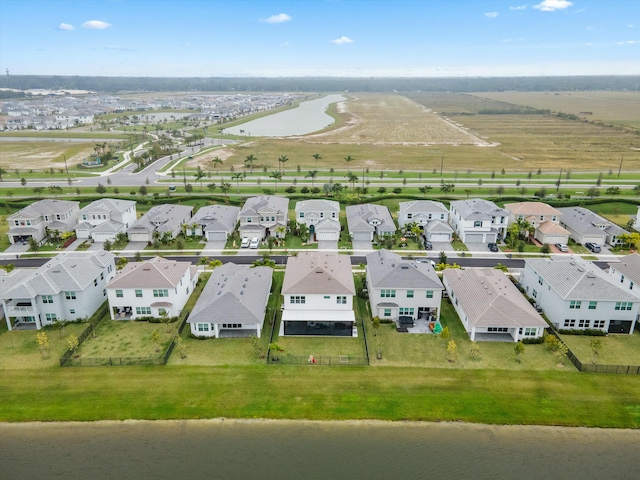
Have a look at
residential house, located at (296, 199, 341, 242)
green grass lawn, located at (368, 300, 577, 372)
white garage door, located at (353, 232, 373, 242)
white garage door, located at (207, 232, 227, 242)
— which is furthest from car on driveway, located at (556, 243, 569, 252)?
white garage door, located at (207, 232, 227, 242)

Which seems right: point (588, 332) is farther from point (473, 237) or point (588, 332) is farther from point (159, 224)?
point (159, 224)

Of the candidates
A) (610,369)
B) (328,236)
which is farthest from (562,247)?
(328,236)

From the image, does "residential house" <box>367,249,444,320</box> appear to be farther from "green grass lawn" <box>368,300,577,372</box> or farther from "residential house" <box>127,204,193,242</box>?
"residential house" <box>127,204,193,242</box>

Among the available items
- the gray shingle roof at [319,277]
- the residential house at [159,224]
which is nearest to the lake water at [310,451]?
the gray shingle roof at [319,277]

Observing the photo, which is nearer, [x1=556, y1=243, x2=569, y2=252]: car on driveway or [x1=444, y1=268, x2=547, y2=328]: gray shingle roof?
[x1=444, y1=268, x2=547, y2=328]: gray shingle roof

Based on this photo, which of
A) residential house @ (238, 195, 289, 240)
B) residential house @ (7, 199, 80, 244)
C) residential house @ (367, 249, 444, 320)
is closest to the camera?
residential house @ (367, 249, 444, 320)
